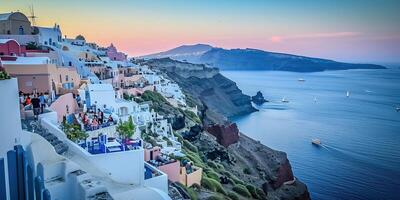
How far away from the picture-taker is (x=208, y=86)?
243 ft

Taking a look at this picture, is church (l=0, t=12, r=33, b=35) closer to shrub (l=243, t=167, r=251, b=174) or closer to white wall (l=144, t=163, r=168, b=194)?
white wall (l=144, t=163, r=168, b=194)

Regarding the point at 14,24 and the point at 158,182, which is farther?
the point at 14,24

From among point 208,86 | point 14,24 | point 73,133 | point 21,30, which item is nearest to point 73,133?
point 73,133

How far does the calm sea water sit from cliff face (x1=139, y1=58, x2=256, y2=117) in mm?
4710

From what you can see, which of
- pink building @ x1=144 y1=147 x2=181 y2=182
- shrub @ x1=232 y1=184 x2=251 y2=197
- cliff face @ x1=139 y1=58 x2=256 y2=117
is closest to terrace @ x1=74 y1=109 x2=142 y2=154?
pink building @ x1=144 y1=147 x2=181 y2=182

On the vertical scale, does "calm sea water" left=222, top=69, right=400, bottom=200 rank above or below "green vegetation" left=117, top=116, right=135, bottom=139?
below

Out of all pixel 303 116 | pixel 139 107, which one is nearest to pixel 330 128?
pixel 303 116

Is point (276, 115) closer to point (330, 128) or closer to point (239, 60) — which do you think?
point (330, 128)

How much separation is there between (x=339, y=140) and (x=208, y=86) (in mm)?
37780

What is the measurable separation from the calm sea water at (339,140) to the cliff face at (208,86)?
4.71m

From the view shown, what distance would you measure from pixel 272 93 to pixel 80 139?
3337 inches

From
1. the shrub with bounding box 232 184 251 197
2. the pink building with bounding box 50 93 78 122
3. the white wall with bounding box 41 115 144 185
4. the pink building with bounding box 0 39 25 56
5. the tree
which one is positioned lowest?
the shrub with bounding box 232 184 251 197

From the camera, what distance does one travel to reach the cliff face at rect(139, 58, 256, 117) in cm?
6650

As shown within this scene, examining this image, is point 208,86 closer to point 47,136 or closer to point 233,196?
point 233,196
